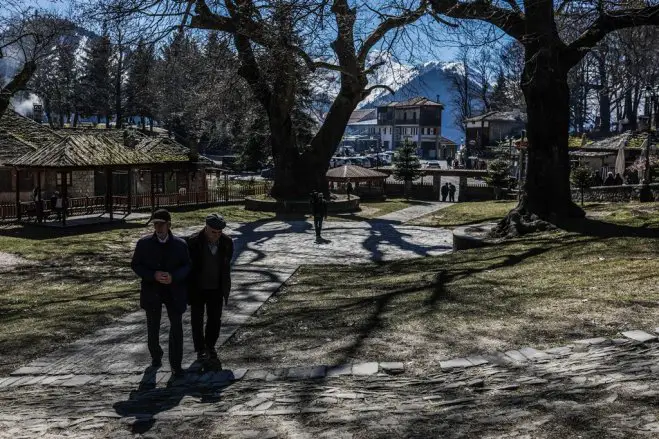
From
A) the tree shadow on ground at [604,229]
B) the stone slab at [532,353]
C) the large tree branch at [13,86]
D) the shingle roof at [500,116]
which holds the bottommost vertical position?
the stone slab at [532,353]

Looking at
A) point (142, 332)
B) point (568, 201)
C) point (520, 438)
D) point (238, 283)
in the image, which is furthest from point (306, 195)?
point (520, 438)

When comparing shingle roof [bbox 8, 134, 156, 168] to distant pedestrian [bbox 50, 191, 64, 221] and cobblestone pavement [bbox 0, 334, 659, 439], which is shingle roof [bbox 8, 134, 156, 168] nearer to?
distant pedestrian [bbox 50, 191, 64, 221]

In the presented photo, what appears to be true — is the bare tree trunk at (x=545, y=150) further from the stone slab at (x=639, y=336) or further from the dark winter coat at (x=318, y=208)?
the stone slab at (x=639, y=336)

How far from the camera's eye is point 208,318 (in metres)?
7.12

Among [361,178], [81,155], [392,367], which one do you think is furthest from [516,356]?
[361,178]

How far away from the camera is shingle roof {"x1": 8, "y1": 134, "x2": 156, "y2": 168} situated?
2408 cm

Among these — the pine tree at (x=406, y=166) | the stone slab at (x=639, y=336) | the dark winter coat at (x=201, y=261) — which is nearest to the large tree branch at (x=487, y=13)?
the stone slab at (x=639, y=336)

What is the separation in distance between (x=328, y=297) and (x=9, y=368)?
4.93 m

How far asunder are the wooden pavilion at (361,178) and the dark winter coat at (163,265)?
32565 mm

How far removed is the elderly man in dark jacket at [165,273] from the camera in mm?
6566

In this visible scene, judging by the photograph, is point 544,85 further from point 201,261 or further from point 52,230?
point 52,230

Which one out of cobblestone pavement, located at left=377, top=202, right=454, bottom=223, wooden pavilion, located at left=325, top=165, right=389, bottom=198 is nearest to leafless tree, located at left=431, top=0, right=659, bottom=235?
cobblestone pavement, located at left=377, top=202, right=454, bottom=223

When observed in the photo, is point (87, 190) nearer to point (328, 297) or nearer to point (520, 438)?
point (328, 297)

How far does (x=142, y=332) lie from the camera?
352 inches
